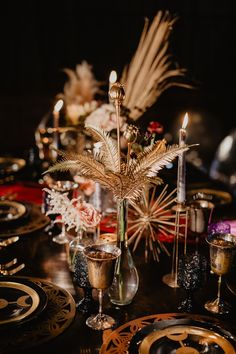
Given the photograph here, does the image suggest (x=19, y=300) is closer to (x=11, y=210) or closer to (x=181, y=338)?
(x=181, y=338)

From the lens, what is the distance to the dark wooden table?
148 centimetres

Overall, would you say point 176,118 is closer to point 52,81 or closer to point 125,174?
point 52,81

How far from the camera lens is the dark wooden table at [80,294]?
1.48 m

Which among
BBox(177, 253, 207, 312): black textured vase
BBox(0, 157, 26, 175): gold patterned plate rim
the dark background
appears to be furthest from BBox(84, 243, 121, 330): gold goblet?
the dark background

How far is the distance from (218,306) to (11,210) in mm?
1210

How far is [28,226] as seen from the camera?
2346mm

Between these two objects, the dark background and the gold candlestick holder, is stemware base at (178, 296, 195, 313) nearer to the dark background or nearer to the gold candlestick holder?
the gold candlestick holder

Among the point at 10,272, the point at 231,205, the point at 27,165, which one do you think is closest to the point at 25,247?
the point at 10,272

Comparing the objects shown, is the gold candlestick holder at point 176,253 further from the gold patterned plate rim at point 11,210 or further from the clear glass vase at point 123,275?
the gold patterned plate rim at point 11,210

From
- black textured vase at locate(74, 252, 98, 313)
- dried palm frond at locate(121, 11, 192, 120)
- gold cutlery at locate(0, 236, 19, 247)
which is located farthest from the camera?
dried palm frond at locate(121, 11, 192, 120)

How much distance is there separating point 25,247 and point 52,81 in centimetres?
379

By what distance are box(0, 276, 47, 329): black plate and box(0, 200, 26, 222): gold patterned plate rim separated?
631 mm

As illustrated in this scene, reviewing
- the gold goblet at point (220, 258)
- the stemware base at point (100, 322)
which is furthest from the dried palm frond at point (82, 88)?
the stemware base at point (100, 322)

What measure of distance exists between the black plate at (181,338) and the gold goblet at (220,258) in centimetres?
19
